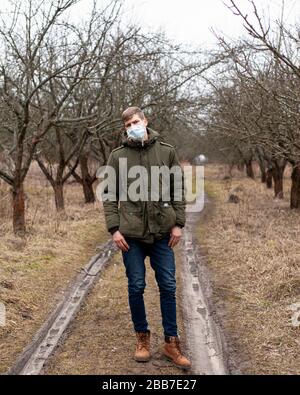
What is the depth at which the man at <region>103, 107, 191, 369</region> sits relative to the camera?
4.06 meters

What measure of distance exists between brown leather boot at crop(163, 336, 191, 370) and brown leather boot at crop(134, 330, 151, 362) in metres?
0.16

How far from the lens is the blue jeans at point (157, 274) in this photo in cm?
409

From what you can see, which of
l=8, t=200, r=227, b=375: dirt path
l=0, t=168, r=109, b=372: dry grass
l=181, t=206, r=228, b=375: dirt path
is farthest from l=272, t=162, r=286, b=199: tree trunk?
l=8, t=200, r=227, b=375: dirt path

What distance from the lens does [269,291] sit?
5930 millimetres

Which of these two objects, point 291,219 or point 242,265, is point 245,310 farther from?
point 291,219

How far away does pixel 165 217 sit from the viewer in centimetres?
409

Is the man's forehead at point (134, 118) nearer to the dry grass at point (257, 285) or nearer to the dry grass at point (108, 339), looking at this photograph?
the dry grass at point (108, 339)

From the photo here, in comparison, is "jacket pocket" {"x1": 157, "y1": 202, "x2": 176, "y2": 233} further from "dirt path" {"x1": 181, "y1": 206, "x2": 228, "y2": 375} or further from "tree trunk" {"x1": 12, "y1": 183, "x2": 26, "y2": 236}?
"tree trunk" {"x1": 12, "y1": 183, "x2": 26, "y2": 236}

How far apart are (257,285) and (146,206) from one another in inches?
111

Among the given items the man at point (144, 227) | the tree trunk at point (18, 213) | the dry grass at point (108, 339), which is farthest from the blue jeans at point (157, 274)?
the tree trunk at point (18, 213)

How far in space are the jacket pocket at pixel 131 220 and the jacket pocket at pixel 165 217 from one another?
15 cm

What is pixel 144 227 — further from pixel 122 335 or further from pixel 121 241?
pixel 122 335
